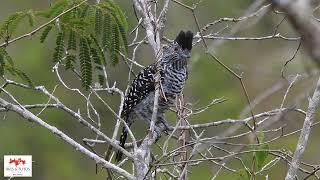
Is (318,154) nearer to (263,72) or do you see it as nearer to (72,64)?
(72,64)

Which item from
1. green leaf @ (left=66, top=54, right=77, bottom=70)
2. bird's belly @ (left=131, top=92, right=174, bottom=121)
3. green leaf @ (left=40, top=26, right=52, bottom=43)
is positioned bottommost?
bird's belly @ (left=131, top=92, right=174, bottom=121)

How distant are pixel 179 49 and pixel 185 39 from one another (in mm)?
A: 230

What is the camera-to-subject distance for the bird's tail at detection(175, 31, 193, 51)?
4453 mm

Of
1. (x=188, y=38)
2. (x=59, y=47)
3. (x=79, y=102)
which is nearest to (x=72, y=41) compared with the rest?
(x=59, y=47)

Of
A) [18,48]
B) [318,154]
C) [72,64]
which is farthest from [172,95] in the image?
[18,48]

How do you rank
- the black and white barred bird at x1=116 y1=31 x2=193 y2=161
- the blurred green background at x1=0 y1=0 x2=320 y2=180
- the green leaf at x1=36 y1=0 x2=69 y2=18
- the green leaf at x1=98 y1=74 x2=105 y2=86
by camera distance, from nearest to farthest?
the green leaf at x1=36 y1=0 x2=69 y2=18 < the green leaf at x1=98 y1=74 x2=105 y2=86 < the black and white barred bird at x1=116 y1=31 x2=193 y2=161 < the blurred green background at x1=0 y1=0 x2=320 y2=180

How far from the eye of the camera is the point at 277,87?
5.37 ft

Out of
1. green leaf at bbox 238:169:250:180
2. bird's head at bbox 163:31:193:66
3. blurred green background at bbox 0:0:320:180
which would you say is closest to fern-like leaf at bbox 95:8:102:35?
bird's head at bbox 163:31:193:66

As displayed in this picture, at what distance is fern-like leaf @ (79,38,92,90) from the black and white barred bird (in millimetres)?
919

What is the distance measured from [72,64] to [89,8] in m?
0.29

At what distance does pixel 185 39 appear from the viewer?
448 cm

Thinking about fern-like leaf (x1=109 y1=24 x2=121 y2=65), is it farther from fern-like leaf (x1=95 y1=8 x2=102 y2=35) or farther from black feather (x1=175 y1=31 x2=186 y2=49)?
black feather (x1=175 y1=31 x2=186 y2=49)

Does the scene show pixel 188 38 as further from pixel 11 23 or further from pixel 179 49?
pixel 11 23

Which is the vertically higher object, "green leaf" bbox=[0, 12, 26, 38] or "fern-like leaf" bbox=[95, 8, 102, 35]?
"fern-like leaf" bbox=[95, 8, 102, 35]
